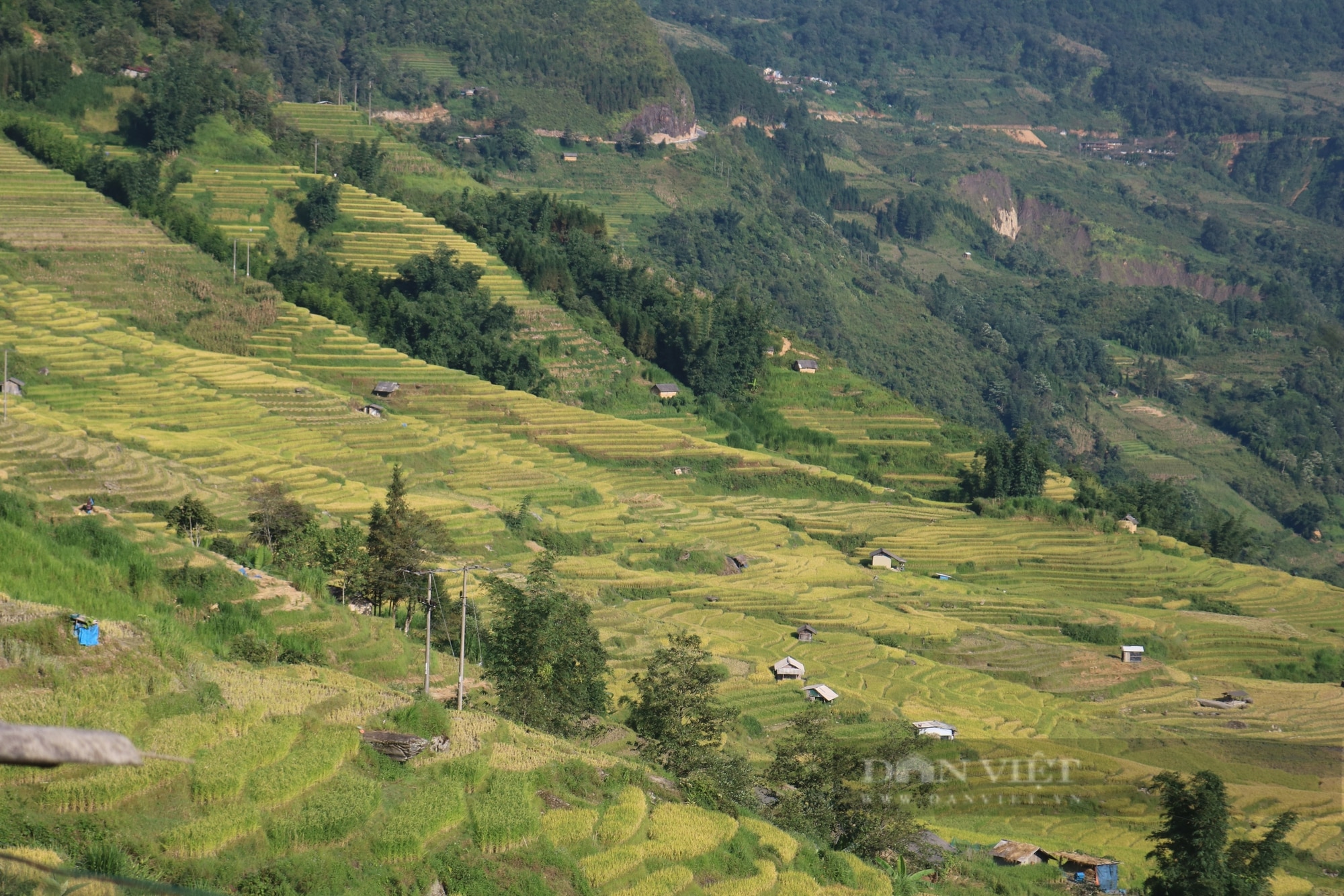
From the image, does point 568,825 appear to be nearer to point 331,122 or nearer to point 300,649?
point 300,649

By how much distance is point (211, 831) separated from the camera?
576 inches

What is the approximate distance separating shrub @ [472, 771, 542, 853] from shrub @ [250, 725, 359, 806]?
5.43ft

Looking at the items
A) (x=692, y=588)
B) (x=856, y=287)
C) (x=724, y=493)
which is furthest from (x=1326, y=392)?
(x=692, y=588)

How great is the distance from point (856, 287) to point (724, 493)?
236 ft

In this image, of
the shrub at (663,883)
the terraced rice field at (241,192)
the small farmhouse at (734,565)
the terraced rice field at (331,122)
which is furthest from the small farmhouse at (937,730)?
the terraced rice field at (331,122)

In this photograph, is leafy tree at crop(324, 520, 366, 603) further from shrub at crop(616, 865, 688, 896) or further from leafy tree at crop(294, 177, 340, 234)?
leafy tree at crop(294, 177, 340, 234)

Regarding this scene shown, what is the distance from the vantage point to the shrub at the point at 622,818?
1820 cm

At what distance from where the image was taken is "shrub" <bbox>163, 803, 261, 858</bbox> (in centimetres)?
1442

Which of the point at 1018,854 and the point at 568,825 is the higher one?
the point at 568,825

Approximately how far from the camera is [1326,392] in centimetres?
14812

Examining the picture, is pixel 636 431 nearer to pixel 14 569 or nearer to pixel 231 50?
pixel 231 50

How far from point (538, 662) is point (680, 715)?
2.76 m

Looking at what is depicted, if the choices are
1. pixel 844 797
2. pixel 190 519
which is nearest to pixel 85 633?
pixel 844 797

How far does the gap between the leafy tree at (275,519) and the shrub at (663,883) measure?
18.4 metres
